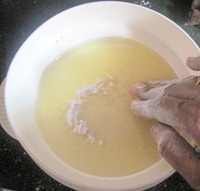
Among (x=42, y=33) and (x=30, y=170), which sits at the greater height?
(x=42, y=33)

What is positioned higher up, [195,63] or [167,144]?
[195,63]

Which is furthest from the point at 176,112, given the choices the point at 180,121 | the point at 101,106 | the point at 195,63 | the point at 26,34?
the point at 26,34

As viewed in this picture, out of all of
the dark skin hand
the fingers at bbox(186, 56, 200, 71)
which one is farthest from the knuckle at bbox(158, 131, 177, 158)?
the fingers at bbox(186, 56, 200, 71)

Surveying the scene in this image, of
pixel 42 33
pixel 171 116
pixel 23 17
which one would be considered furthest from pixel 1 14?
pixel 171 116

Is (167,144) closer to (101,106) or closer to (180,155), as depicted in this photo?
(180,155)

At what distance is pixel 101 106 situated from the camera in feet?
3.07

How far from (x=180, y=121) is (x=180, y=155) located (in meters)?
0.07

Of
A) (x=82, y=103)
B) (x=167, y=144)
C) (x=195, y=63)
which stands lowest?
(x=82, y=103)

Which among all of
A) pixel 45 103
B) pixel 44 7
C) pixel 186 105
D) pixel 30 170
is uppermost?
pixel 186 105

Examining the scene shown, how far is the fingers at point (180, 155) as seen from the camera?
0.66 metres

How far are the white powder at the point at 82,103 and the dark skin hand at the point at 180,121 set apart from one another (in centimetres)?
15

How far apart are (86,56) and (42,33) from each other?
5.4 inches

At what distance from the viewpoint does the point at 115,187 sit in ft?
2.57

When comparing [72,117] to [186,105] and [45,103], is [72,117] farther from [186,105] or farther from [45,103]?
[186,105]
